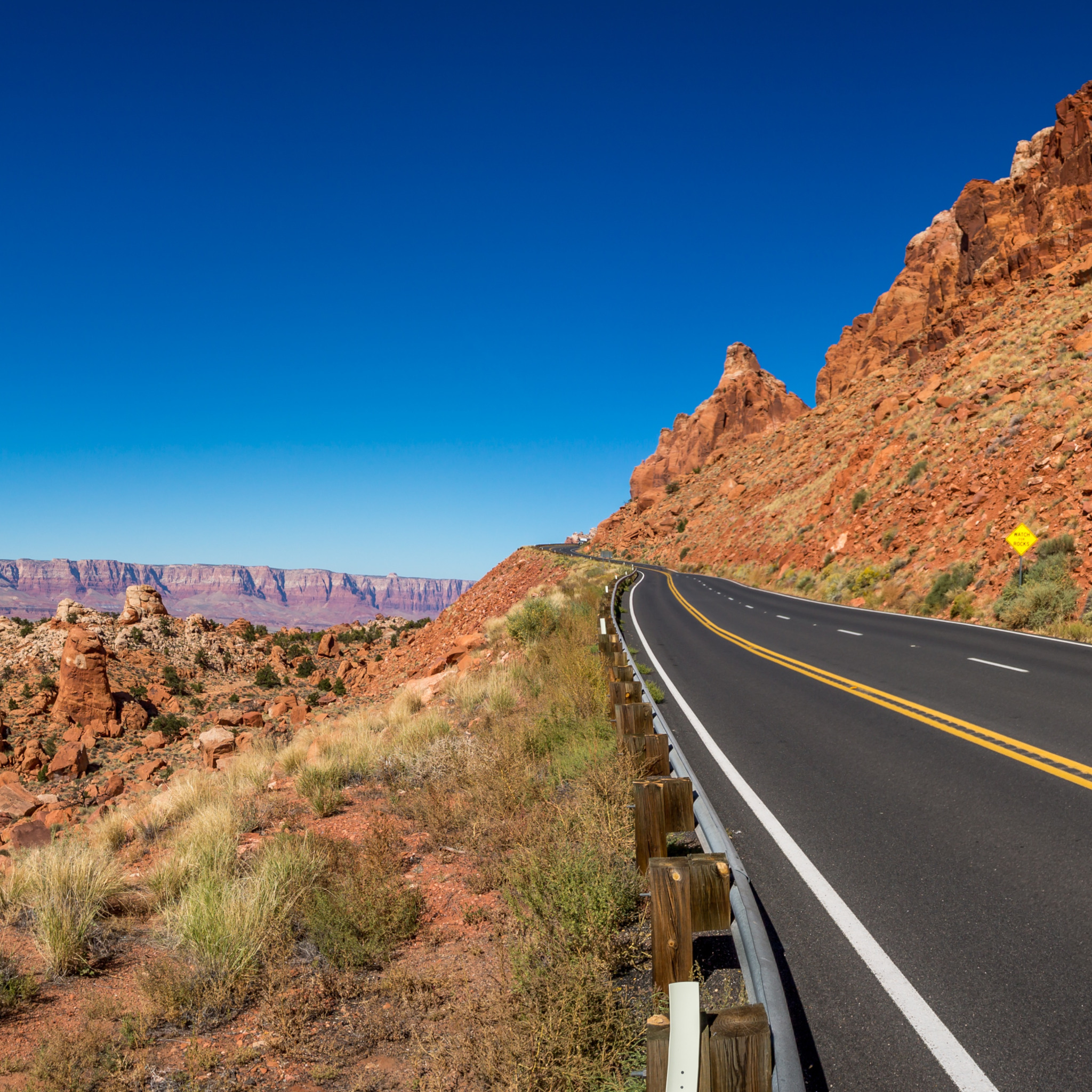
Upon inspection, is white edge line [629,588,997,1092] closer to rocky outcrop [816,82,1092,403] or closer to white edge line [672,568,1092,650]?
white edge line [672,568,1092,650]

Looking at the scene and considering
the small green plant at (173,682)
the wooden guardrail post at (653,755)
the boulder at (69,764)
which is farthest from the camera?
the small green plant at (173,682)

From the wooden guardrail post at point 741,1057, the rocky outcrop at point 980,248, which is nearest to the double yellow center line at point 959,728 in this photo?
the wooden guardrail post at point 741,1057

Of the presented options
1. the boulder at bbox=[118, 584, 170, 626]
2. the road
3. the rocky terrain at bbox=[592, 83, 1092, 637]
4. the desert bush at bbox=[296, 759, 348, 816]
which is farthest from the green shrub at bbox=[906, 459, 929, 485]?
the boulder at bbox=[118, 584, 170, 626]

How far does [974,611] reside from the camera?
17812mm

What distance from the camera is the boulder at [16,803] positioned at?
1483 centimetres

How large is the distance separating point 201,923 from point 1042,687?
1001 centimetres

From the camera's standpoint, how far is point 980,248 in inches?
2307

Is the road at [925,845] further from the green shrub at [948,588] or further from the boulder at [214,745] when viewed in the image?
the boulder at [214,745]

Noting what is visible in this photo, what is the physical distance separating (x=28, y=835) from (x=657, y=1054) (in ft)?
45.7

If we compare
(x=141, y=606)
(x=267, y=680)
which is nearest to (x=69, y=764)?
(x=267, y=680)

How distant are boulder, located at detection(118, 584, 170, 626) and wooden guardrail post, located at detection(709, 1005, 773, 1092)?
37777 millimetres

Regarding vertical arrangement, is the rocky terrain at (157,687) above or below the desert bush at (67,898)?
below

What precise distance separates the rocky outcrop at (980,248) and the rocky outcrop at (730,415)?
13.3 meters

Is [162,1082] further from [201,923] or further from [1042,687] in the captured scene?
[1042,687]
